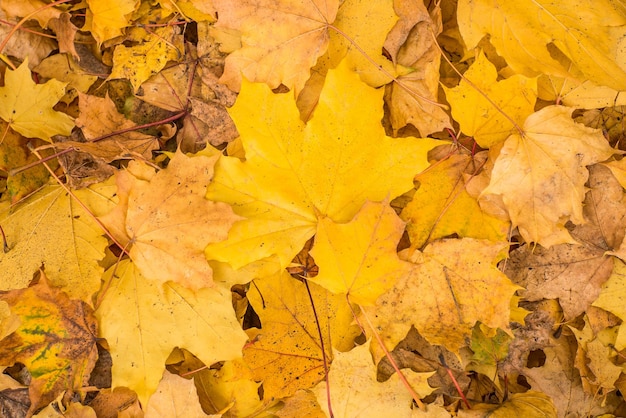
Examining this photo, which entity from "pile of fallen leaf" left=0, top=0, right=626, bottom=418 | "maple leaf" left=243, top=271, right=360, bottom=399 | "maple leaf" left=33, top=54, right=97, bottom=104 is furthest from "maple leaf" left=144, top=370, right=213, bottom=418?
"maple leaf" left=33, top=54, right=97, bottom=104

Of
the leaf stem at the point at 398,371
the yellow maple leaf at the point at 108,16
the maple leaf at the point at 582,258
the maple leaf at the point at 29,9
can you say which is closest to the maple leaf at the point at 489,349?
the maple leaf at the point at 582,258

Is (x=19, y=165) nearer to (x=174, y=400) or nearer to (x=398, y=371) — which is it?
(x=174, y=400)

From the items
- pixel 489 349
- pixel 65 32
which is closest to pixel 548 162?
pixel 489 349

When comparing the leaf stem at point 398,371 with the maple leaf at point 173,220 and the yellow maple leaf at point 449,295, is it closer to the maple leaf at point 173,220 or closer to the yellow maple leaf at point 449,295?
the yellow maple leaf at point 449,295

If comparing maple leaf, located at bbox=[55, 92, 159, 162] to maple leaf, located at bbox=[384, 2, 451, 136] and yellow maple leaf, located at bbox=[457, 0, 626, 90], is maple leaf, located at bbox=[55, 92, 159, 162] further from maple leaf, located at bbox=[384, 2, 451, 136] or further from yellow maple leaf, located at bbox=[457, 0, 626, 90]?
yellow maple leaf, located at bbox=[457, 0, 626, 90]

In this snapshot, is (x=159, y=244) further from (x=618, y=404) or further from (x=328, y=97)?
(x=618, y=404)

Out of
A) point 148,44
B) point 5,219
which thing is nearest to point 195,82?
point 148,44
